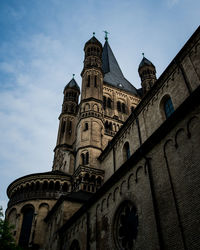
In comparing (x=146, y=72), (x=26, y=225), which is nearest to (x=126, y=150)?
(x=26, y=225)

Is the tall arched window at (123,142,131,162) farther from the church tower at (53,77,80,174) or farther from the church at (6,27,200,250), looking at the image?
the church tower at (53,77,80,174)

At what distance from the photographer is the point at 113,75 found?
A: 4616 centimetres

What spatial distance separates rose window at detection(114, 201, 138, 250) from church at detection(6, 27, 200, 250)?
4 cm

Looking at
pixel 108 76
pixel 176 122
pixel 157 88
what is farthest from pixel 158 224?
pixel 108 76

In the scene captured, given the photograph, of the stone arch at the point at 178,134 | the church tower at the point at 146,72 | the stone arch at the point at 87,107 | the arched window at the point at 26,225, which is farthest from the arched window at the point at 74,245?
the church tower at the point at 146,72

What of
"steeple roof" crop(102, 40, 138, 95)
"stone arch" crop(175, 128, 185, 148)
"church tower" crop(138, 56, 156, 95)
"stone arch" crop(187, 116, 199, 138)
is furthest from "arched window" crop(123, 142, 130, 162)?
"steeple roof" crop(102, 40, 138, 95)

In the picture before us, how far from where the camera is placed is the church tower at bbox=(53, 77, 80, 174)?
2950cm

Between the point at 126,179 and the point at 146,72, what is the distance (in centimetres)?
3012

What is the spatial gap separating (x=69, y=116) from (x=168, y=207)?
3059 centimetres

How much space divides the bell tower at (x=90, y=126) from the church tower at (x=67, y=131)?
11.6 feet

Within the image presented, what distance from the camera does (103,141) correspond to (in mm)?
26969

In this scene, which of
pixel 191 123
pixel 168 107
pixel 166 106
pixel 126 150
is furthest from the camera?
pixel 126 150

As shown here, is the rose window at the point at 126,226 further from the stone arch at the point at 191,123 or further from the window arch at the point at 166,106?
the window arch at the point at 166,106

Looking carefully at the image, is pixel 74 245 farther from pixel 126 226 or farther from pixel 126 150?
pixel 126 150
